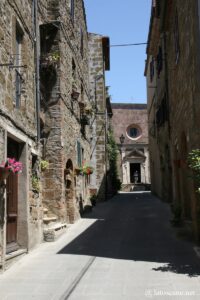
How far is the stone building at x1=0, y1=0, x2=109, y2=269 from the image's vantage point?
7.51 metres

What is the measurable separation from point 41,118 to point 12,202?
12.2 ft

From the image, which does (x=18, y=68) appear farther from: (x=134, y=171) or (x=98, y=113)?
(x=134, y=171)

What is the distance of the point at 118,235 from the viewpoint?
1020 cm

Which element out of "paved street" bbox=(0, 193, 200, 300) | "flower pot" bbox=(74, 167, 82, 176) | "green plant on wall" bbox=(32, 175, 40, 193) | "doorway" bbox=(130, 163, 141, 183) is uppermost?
"doorway" bbox=(130, 163, 141, 183)

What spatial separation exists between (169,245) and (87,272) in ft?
9.25

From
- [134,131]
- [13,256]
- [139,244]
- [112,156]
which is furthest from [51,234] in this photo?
[134,131]

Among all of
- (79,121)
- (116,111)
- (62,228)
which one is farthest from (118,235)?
(116,111)

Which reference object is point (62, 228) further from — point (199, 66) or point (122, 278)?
point (199, 66)

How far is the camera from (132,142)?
40656 millimetres

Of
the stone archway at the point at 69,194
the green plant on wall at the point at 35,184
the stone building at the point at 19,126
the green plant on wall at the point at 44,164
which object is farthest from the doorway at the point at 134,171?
the stone building at the point at 19,126

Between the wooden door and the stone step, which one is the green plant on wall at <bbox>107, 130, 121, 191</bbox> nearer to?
the stone step

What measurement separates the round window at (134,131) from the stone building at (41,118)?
76.4 feet

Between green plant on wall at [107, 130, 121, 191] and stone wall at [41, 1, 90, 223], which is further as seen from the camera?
green plant on wall at [107, 130, 121, 191]

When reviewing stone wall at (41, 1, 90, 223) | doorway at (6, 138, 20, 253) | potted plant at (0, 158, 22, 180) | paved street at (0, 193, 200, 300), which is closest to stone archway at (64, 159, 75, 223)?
stone wall at (41, 1, 90, 223)
